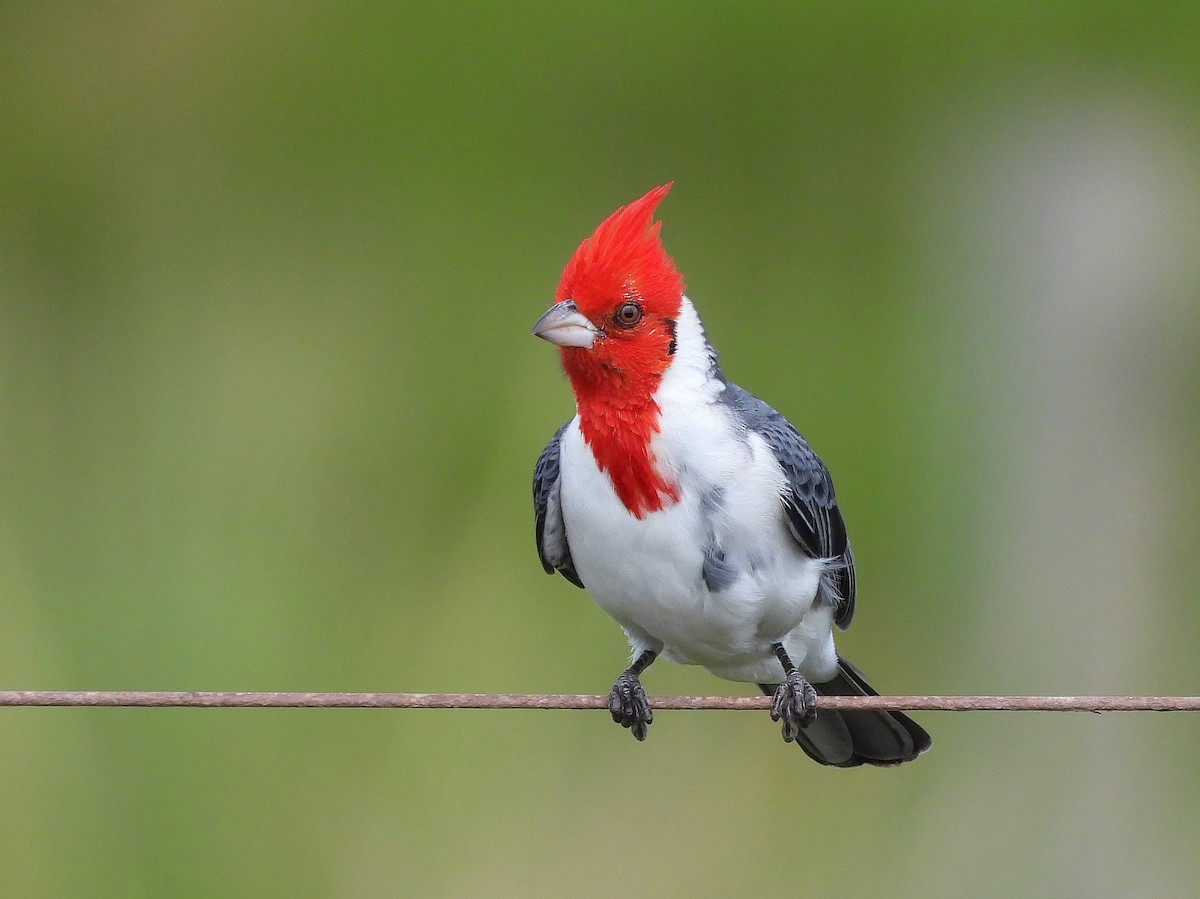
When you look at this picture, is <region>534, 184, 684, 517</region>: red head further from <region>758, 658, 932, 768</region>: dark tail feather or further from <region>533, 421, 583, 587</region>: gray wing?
<region>758, 658, 932, 768</region>: dark tail feather

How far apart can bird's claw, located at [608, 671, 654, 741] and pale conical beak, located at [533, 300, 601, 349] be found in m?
0.83

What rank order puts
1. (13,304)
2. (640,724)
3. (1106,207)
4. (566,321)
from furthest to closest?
1. (13,304)
2. (1106,207)
3. (640,724)
4. (566,321)

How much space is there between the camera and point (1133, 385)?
416 centimetres

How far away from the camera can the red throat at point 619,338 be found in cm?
275

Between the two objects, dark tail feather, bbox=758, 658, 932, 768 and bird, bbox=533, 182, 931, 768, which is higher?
bird, bbox=533, 182, 931, 768

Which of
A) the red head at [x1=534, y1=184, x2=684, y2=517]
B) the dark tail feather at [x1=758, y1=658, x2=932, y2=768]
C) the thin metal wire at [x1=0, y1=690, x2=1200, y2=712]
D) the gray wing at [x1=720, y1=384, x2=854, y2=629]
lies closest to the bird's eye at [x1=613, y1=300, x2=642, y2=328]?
the red head at [x1=534, y1=184, x2=684, y2=517]

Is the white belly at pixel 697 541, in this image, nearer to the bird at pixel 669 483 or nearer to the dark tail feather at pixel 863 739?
the bird at pixel 669 483

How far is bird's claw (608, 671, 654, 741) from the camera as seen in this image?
2.96 meters

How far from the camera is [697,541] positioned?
270cm

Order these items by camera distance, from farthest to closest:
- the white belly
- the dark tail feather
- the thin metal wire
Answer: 1. the dark tail feather
2. the white belly
3. the thin metal wire

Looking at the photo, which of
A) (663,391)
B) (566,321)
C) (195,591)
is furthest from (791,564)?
(195,591)

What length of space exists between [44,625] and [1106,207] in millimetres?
3743

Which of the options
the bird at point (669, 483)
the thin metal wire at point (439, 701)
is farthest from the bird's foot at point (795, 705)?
the thin metal wire at point (439, 701)

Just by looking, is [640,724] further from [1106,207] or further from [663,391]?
[1106,207]
